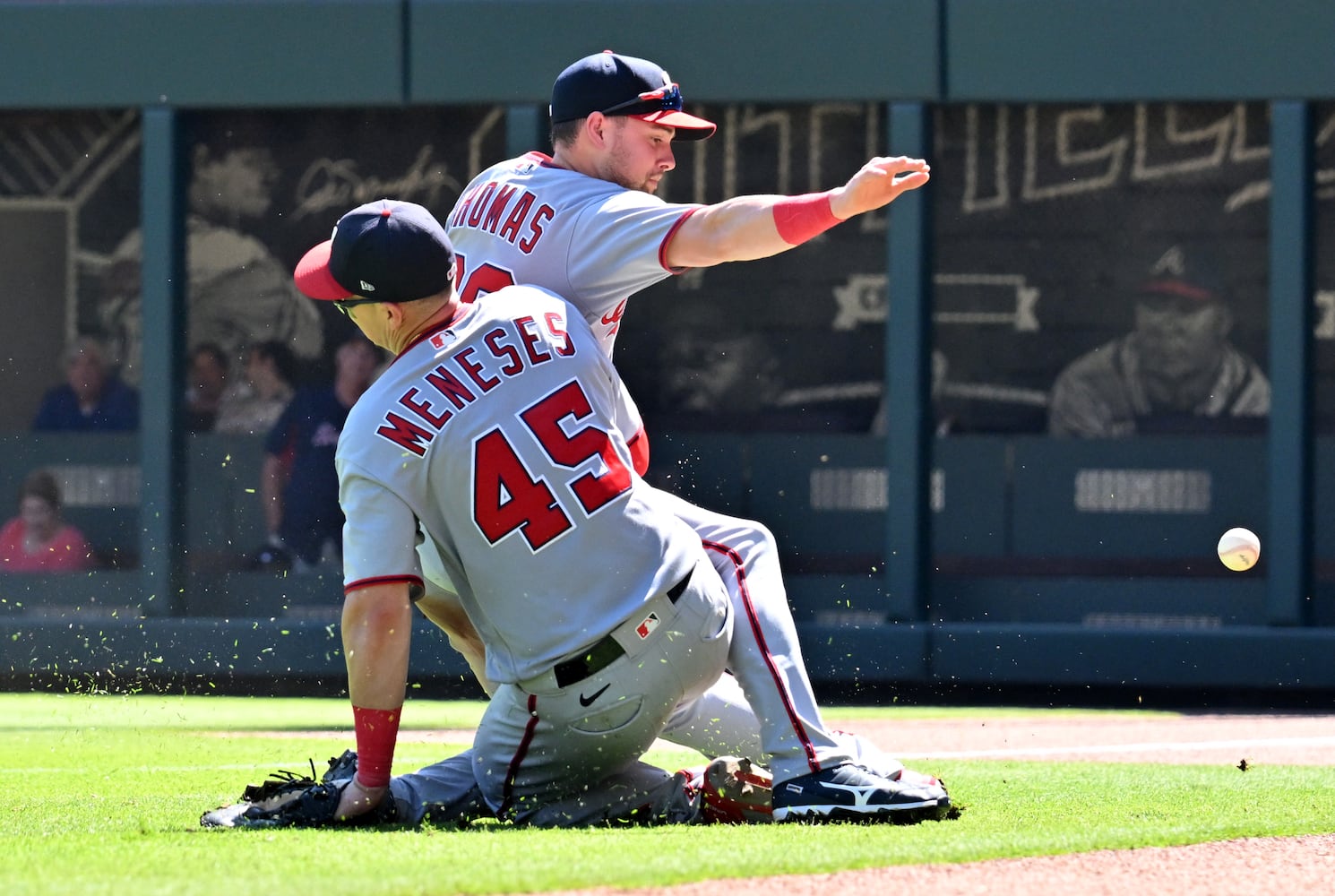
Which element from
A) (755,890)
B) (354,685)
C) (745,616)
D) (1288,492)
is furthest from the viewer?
(1288,492)

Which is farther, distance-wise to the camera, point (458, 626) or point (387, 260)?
point (458, 626)

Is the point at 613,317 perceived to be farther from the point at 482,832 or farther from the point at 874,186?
the point at 482,832

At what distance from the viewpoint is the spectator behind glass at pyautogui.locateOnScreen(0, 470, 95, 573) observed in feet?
31.6

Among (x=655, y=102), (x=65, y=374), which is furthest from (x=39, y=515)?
(x=655, y=102)

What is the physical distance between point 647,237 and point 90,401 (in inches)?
263

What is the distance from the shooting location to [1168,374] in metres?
9.76

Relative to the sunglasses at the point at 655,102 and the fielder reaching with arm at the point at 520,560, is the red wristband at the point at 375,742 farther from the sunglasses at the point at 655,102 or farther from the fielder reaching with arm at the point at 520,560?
the sunglasses at the point at 655,102

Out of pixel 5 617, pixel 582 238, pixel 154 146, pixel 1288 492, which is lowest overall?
pixel 5 617

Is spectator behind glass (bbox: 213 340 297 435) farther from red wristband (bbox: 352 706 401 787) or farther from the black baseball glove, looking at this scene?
red wristband (bbox: 352 706 401 787)

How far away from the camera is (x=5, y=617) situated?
926 cm

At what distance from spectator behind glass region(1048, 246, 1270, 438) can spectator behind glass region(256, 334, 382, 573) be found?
367 cm

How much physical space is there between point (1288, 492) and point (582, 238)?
5.74m

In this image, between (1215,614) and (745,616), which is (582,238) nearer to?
(745,616)

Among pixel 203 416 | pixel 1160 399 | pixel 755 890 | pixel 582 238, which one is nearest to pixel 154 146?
pixel 203 416
